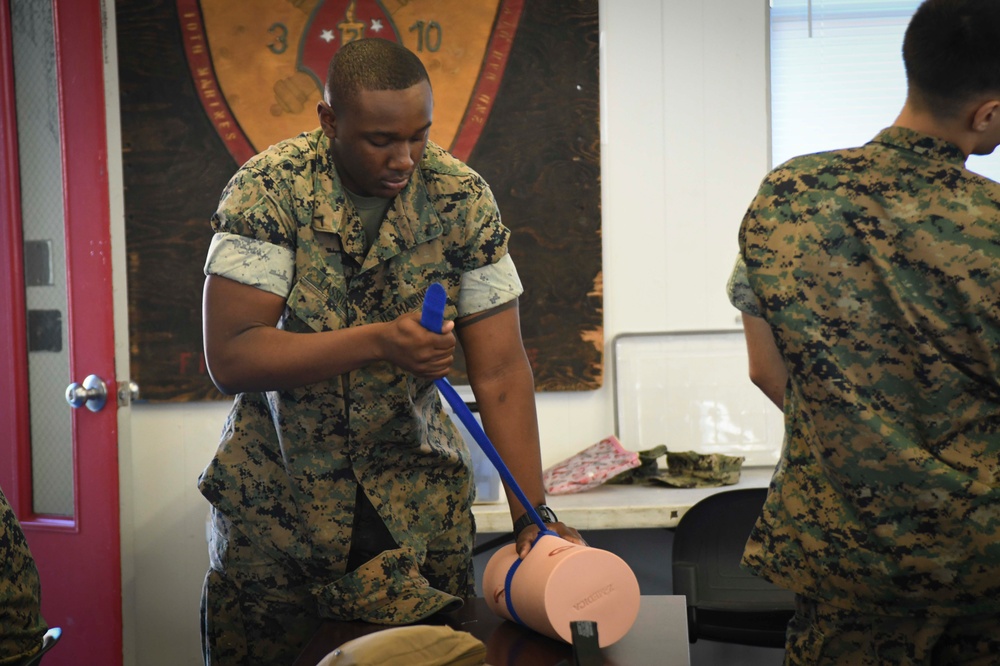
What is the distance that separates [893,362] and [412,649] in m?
0.70

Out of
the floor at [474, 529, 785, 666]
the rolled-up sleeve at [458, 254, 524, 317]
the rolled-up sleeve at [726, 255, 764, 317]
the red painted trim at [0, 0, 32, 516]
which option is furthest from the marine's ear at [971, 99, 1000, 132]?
the red painted trim at [0, 0, 32, 516]

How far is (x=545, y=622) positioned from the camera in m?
1.09

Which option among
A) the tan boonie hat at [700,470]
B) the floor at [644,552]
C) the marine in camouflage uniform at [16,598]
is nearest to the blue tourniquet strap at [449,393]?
the marine in camouflage uniform at [16,598]

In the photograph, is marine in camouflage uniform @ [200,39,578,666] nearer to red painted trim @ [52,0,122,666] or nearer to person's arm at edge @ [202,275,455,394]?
person's arm at edge @ [202,275,455,394]

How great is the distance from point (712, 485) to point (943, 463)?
60.5 inches

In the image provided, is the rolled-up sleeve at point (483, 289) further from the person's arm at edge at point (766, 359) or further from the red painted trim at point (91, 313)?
the red painted trim at point (91, 313)

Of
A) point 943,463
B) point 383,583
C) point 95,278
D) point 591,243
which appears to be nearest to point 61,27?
point 95,278

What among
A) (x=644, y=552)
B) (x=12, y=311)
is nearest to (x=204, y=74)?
(x=12, y=311)

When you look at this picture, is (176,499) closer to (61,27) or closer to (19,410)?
(19,410)

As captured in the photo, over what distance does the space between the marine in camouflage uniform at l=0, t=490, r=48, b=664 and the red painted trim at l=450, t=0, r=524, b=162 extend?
184cm

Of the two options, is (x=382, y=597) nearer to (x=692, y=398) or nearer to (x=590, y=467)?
(x=590, y=467)

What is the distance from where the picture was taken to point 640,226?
2957mm

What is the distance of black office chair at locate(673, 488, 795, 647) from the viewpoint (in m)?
2.25

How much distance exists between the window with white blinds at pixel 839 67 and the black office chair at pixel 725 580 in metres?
1.24
